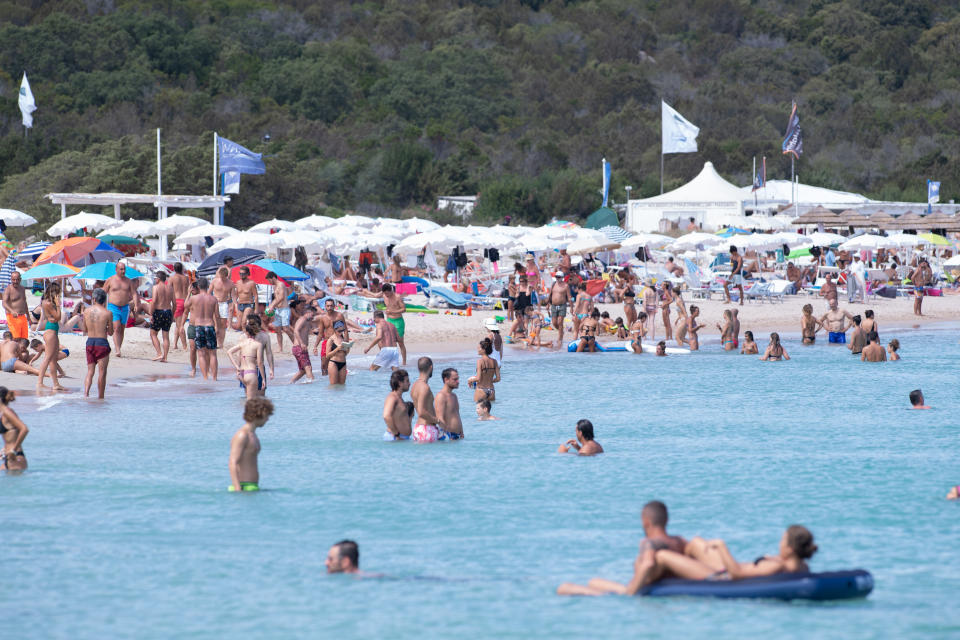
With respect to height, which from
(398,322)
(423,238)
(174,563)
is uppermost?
(423,238)

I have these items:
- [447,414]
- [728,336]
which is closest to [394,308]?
[447,414]

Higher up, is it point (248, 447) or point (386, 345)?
point (386, 345)

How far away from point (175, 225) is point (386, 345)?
38.4 feet

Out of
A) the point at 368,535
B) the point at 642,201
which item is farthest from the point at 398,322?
the point at 642,201

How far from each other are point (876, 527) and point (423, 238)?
17.9 meters

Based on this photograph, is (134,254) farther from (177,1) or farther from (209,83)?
(177,1)

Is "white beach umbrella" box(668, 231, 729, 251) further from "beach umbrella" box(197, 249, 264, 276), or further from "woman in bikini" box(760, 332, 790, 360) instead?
"beach umbrella" box(197, 249, 264, 276)

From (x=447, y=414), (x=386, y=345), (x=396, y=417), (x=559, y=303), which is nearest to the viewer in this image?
(x=396, y=417)

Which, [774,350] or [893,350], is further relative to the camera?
[774,350]

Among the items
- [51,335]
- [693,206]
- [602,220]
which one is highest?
[693,206]

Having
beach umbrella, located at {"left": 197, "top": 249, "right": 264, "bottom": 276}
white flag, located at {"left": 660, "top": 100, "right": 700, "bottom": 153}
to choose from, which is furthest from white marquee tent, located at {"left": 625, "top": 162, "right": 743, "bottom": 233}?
beach umbrella, located at {"left": 197, "top": 249, "right": 264, "bottom": 276}

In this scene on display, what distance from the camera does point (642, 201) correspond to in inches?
1823

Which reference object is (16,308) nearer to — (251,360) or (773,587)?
(251,360)

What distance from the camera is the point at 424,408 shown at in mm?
11602
